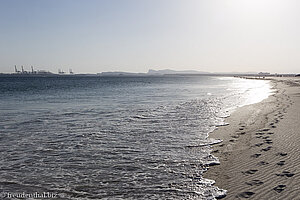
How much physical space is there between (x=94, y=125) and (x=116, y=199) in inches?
329

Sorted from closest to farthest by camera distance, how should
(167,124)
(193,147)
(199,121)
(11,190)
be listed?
(11,190)
(193,147)
(167,124)
(199,121)

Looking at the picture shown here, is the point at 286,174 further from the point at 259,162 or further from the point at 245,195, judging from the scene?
the point at 245,195

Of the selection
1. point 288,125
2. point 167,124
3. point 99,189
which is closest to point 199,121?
point 167,124

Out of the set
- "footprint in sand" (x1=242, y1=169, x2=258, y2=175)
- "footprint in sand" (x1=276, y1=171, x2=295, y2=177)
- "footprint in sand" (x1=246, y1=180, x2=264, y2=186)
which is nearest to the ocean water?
"footprint in sand" (x1=246, y1=180, x2=264, y2=186)

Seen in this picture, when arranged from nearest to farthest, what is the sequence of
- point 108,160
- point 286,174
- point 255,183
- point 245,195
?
point 245,195, point 255,183, point 286,174, point 108,160

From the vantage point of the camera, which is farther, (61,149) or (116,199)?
(61,149)

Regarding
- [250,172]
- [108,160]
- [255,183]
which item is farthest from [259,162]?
[108,160]

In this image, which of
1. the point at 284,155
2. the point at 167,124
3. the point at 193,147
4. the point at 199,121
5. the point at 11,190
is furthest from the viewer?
the point at 199,121

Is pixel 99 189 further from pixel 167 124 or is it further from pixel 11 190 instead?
pixel 167 124

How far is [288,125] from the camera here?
1120 cm

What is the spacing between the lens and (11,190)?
18.5ft

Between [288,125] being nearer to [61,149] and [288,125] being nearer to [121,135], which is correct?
[121,135]

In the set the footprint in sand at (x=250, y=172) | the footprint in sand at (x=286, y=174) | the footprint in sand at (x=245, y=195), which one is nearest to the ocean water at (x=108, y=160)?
the footprint in sand at (x=245, y=195)

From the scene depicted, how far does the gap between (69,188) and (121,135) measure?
5128 millimetres
